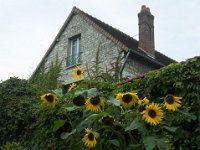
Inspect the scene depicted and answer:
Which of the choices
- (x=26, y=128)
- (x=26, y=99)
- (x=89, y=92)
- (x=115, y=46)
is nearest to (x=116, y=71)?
(x=115, y=46)

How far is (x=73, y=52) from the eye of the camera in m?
17.4

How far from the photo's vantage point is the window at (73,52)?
1695cm

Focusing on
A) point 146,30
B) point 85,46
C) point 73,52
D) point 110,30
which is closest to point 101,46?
point 85,46

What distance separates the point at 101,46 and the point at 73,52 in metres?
1.96

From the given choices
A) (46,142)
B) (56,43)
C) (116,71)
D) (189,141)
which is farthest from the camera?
(56,43)

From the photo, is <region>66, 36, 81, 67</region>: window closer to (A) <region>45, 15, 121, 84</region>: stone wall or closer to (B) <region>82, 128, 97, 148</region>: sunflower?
(A) <region>45, 15, 121, 84</region>: stone wall

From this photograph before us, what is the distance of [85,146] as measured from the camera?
356 cm

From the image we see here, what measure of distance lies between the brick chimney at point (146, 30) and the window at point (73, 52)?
258 cm

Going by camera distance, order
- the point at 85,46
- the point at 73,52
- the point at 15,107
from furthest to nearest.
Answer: the point at 73,52, the point at 85,46, the point at 15,107

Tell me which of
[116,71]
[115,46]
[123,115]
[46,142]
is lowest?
[46,142]

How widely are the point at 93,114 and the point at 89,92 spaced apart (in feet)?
1.14

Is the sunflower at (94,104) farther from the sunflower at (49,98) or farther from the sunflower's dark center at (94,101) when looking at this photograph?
the sunflower at (49,98)

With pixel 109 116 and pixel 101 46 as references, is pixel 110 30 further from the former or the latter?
pixel 109 116

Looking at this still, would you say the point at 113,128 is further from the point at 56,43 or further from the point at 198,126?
the point at 56,43
